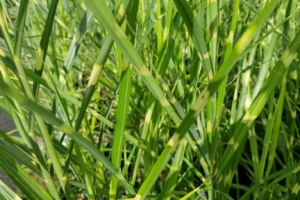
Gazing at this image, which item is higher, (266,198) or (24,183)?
(24,183)

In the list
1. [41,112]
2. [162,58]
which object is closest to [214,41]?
[162,58]

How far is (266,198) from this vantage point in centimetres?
48

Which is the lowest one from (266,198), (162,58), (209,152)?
(266,198)

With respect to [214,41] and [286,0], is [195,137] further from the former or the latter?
[286,0]

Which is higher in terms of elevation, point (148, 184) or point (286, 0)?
point (286, 0)

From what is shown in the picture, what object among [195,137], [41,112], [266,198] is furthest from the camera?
[266,198]

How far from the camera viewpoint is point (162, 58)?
38 centimetres

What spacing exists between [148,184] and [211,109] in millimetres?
137

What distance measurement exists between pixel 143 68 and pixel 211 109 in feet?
0.55

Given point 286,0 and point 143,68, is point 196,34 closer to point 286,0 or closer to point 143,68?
point 143,68

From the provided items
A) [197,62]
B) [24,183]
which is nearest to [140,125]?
[197,62]

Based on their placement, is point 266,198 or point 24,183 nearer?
point 24,183

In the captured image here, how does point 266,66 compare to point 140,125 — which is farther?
point 140,125

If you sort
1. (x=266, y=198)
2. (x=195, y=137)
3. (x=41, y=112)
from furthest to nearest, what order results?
(x=266, y=198)
(x=195, y=137)
(x=41, y=112)
